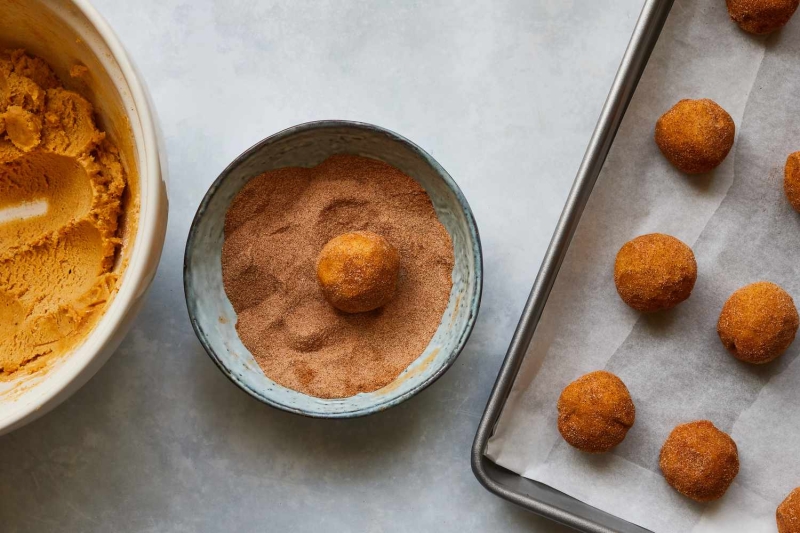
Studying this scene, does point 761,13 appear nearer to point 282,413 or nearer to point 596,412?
point 596,412

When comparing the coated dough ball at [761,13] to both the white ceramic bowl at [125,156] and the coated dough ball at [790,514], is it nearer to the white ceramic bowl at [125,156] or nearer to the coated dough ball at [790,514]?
the coated dough ball at [790,514]

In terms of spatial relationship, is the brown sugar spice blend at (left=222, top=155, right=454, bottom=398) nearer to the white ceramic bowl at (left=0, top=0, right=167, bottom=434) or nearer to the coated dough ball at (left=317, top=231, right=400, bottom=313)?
the coated dough ball at (left=317, top=231, right=400, bottom=313)

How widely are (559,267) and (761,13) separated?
0.57m

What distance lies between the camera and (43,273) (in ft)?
4.23

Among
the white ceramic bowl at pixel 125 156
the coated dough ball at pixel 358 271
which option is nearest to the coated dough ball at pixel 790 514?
the coated dough ball at pixel 358 271

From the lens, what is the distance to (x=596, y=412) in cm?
130

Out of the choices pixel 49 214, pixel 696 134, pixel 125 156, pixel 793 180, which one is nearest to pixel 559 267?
pixel 696 134

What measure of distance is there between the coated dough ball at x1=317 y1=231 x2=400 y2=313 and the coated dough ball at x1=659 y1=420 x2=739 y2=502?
59 cm

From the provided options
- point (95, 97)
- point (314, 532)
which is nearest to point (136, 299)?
point (95, 97)

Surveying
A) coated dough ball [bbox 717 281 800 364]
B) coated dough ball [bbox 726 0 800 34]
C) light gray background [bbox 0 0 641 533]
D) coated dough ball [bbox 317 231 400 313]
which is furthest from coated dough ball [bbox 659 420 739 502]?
coated dough ball [bbox 726 0 800 34]

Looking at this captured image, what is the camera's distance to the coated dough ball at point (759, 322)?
1.29 metres

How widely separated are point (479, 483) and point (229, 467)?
1.62 ft

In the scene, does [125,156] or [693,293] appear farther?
[693,293]

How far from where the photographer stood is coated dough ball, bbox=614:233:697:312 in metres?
1.29
